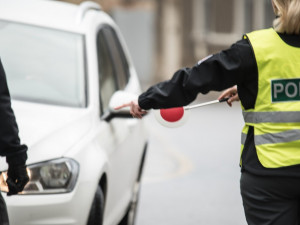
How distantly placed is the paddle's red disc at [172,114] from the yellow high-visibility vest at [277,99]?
599 millimetres

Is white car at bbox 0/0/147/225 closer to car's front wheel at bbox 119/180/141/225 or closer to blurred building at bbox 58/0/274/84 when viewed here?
car's front wheel at bbox 119/180/141/225

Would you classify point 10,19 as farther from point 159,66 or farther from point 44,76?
point 159,66

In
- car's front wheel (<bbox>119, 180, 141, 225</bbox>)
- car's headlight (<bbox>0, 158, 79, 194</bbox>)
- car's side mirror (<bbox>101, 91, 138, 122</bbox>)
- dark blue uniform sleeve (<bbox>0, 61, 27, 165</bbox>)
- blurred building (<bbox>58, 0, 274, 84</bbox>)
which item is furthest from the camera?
blurred building (<bbox>58, 0, 274, 84</bbox>)

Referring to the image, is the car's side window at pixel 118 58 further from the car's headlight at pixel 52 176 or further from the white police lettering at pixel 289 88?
the white police lettering at pixel 289 88

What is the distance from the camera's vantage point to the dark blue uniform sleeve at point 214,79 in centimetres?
347

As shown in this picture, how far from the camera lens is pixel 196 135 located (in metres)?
13.5

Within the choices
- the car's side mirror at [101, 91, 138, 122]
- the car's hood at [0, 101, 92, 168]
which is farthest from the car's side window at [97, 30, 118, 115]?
the car's hood at [0, 101, 92, 168]

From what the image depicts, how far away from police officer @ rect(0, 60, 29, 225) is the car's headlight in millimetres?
944

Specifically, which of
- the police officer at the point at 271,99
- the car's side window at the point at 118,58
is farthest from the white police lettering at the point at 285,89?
the car's side window at the point at 118,58

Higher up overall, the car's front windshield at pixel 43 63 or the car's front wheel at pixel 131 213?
the car's front windshield at pixel 43 63

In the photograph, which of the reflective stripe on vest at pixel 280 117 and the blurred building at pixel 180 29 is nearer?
the reflective stripe on vest at pixel 280 117

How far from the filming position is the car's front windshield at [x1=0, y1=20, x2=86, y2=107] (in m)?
5.55

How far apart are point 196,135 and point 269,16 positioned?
10.8 meters

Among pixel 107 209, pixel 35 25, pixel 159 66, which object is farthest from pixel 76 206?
pixel 159 66
